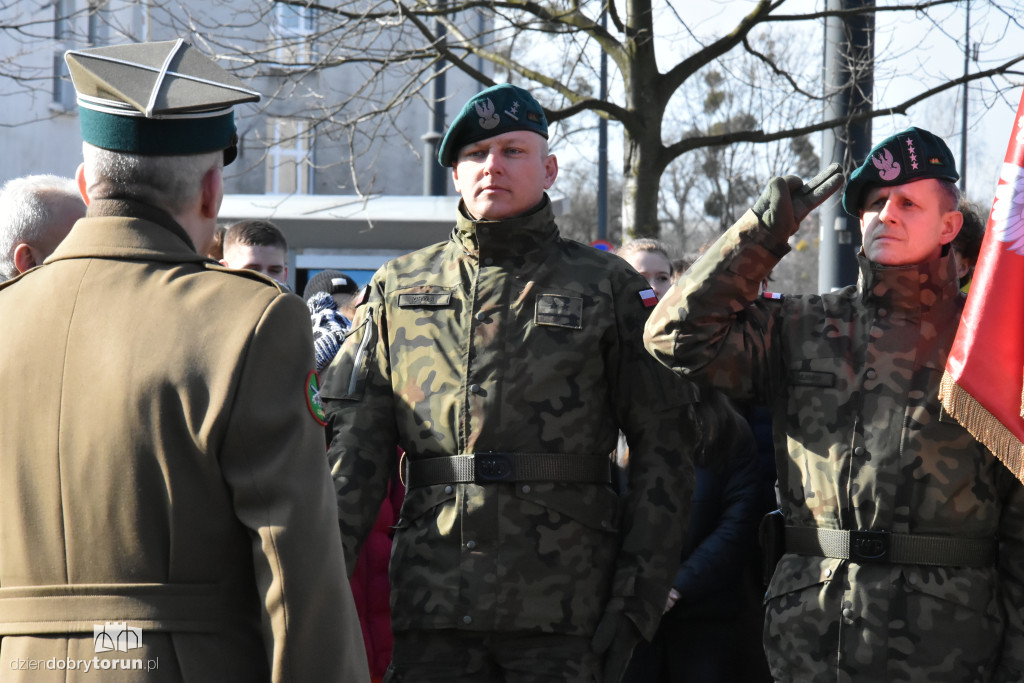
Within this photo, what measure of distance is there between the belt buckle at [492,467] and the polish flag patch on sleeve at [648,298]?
0.59 meters

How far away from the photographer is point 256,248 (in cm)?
526

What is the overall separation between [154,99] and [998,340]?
2.24 meters

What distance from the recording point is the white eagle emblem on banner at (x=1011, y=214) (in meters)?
3.32

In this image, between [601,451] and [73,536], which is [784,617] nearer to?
[601,451]

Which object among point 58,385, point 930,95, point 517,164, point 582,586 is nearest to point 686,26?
point 930,95

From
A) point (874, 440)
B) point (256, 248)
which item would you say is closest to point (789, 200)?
point (874, 440)

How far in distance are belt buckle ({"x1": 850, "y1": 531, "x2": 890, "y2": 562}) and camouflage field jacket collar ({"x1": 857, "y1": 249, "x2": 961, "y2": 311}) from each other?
2.03ft

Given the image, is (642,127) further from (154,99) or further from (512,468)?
(154,99)

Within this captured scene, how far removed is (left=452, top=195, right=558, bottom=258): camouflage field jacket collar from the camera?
340 cm

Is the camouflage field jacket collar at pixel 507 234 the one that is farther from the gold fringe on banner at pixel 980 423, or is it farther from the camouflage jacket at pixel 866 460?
the gold fringe on banner at pixel 980 423

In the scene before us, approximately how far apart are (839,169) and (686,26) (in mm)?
5102

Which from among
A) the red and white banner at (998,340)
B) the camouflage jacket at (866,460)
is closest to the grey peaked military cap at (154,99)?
Answer: the camouflage jacket at (866,460)

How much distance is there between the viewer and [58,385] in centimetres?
209

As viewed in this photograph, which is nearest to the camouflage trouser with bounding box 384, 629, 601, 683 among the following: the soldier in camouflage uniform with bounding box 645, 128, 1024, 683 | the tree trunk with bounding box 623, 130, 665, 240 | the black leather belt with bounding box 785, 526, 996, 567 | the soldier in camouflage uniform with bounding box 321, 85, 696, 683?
the soldier in camouflage uniform with bounding box 321, 85, 696, 683
